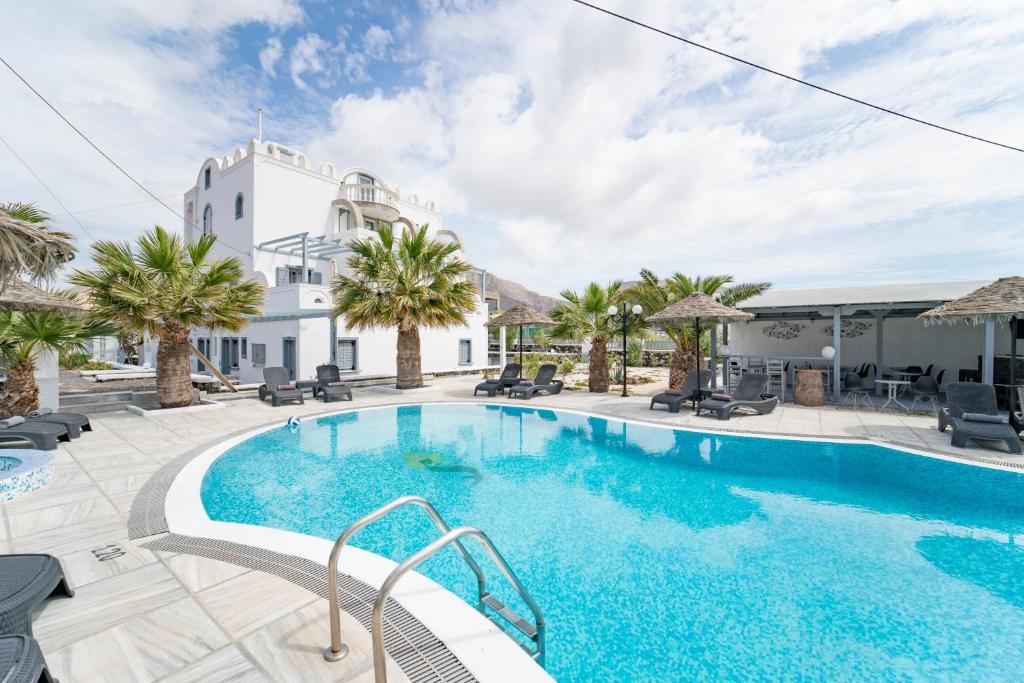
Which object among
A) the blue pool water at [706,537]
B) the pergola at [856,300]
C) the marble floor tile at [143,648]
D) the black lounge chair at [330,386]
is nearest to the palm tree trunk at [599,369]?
the pergola at [856,300]

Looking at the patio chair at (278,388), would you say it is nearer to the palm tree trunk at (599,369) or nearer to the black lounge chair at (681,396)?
the palm tree trunk at (599,369)

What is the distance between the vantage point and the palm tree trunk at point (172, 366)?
490 inches

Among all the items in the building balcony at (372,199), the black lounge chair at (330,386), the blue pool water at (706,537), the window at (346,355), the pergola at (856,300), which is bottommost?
the blue pool water at (706,537)

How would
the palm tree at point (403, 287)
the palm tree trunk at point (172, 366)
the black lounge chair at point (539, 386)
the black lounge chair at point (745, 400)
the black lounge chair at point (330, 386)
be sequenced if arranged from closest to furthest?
the black lounge chair at point (745, 400)
the palm tree trunk at point (172, 366)
the black lounge chair at point (330, 386)
the black lounge chair at point (539, 386)
the palm tree at point (403, 287)

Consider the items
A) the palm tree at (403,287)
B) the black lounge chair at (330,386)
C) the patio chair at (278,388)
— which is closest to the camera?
the patio chair at (278,388)

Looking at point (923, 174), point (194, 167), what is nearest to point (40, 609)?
point (923, 174)

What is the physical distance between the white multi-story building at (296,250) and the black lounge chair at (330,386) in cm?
186

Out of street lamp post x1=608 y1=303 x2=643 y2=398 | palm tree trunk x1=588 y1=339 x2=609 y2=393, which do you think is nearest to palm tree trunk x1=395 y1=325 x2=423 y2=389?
palm tree trunk x1=588 y1=339 x2=609 y2=393

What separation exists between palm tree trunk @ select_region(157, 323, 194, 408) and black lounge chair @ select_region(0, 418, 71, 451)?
3886mm

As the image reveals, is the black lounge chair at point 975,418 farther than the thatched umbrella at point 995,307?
No

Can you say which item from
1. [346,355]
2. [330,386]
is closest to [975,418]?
[330,386]

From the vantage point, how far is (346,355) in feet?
66.6

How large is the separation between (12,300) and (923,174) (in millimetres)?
22139

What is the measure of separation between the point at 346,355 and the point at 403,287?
611cm
